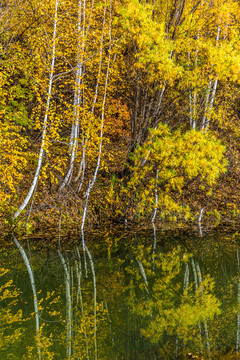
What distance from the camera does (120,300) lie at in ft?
23.1

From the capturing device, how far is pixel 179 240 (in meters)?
11.5

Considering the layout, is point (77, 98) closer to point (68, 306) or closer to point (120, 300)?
point (120, 300)

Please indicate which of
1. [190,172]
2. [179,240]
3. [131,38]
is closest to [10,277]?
[179,240]

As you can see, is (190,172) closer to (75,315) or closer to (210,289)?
(210,289)

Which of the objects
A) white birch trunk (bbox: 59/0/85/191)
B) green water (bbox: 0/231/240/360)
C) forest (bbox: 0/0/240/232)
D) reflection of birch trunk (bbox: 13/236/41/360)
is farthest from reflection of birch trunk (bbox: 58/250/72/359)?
white birch trunk (bbox: 59/0/85/191)

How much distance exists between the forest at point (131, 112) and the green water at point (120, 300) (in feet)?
5.78

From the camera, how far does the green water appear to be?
5.28 m

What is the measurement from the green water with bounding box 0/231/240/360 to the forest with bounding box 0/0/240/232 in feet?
5.78

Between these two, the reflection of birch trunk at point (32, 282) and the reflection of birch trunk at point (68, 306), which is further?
the reflection of birch trunk at point (32, 282)

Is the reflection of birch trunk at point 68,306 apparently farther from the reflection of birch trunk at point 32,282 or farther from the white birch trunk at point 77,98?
the white birch trunk at point 77,98

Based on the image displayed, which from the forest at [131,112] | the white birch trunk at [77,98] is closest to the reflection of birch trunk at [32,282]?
the forest at [131,112]

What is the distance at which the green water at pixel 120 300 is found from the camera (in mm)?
5277

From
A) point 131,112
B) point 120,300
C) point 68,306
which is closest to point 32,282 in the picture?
point 68,306

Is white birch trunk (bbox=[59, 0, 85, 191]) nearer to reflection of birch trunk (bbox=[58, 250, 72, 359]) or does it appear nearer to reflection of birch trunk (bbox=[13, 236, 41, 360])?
reflection of birch trunk (bbox=[13, 236, 41, 360])
